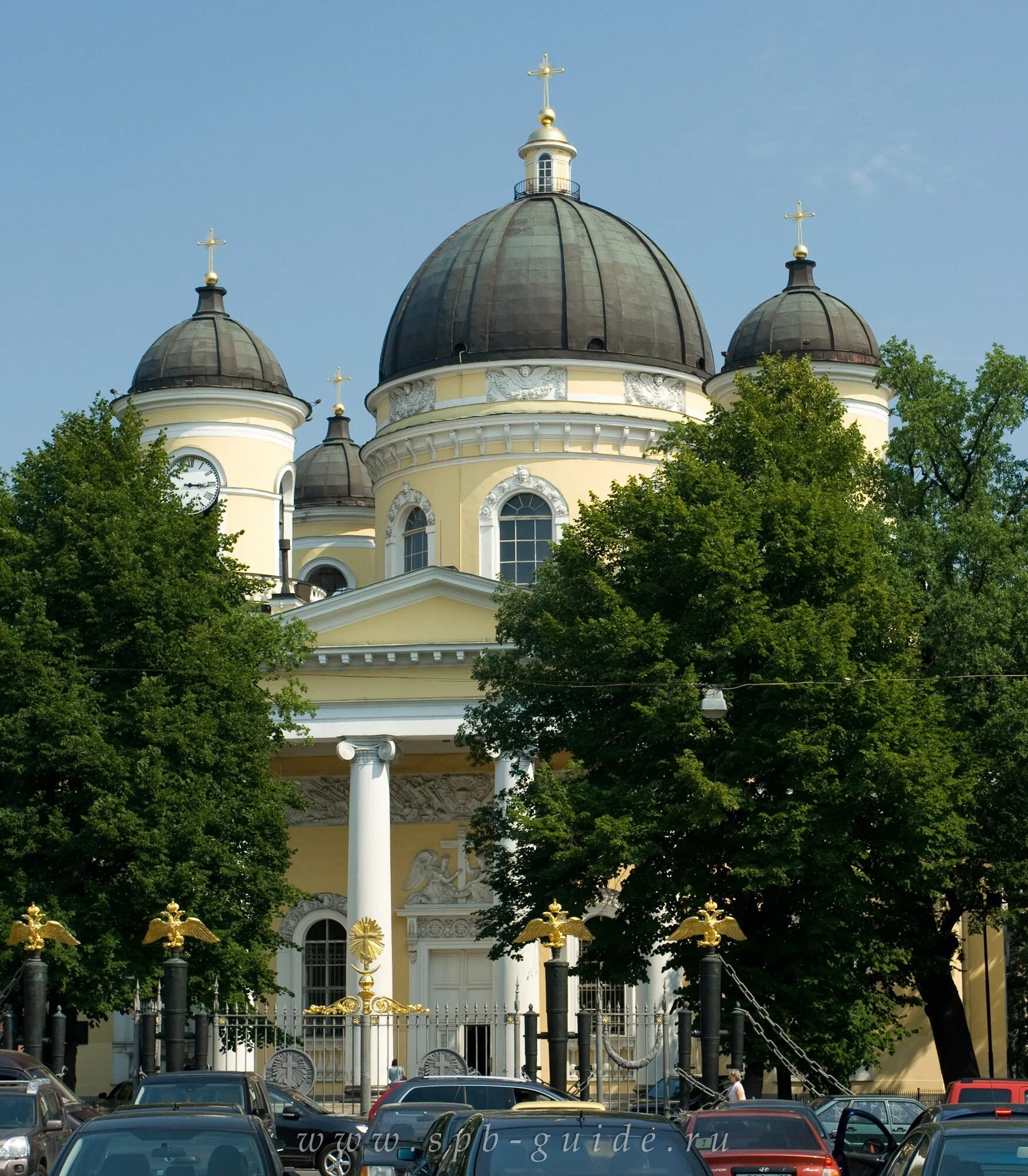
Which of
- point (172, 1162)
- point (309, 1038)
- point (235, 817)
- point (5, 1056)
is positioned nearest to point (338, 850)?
point (309, 1038)

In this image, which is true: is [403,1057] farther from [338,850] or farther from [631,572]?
[631,572]

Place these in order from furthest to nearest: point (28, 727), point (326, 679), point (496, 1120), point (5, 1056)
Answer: point (326, 679), point (28, 727), point (5, 1056), point (496, 1120)

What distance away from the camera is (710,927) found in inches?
1088

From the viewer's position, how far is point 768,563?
3155cm

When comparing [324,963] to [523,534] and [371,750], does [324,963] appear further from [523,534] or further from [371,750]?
[523,534]

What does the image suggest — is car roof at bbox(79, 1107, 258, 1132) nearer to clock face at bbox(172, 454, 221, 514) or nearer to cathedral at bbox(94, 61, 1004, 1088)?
cathedral at bbox(94, 61, 1004, 1088)

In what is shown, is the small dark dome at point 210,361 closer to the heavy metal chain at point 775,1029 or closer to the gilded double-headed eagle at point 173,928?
the gilded double-headed eagle at point 173,928

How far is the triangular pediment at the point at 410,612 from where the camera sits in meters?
41.9

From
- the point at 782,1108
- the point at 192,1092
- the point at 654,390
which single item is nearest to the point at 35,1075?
the point at 192,1092

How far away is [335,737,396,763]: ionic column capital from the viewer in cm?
4188

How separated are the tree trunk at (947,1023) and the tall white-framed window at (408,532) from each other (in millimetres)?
17178

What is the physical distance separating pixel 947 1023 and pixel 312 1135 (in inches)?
586

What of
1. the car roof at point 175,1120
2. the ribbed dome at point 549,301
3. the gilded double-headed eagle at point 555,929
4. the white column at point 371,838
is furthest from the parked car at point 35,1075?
the ribbed dome at point 549,301

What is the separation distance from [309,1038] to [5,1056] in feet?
84.2
